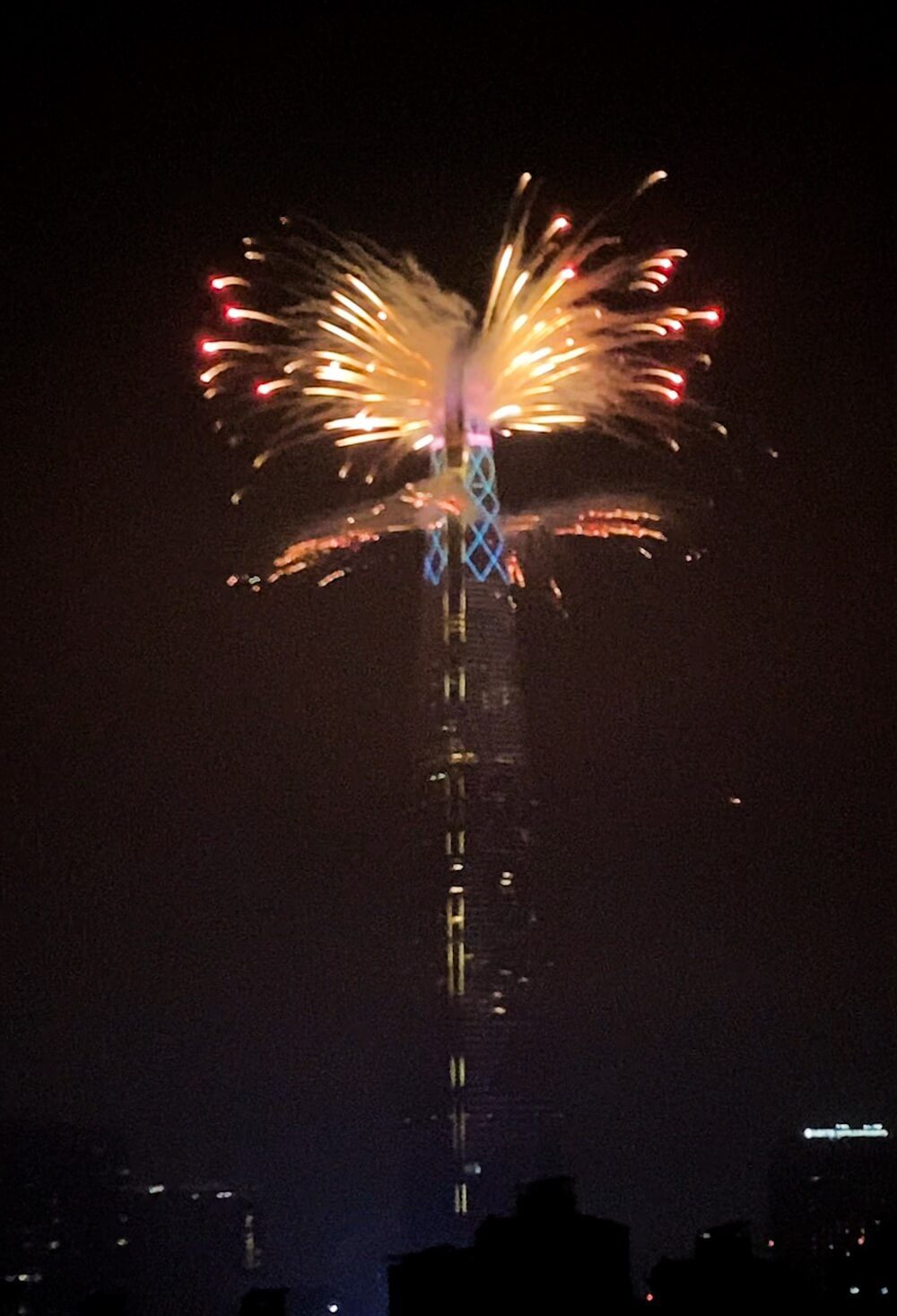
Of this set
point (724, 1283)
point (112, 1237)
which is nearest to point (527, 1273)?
point (724, 1283)

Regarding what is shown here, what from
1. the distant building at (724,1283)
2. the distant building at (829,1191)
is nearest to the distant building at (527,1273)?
the distant building at (724,1283)

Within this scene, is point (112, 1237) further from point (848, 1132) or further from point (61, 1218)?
point (848, 1132)

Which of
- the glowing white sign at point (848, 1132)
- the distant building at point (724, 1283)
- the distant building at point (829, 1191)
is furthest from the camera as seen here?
the glowing white sign at point (848, 1132)

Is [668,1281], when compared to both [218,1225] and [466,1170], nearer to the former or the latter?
[466,1170]

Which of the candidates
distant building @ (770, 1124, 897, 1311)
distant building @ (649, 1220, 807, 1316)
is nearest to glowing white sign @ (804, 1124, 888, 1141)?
distant building @ (770, 1124, 897, 1311)

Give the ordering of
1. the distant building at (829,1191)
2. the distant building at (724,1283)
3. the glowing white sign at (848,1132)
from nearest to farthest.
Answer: the distant building at (724,1283), the distant building at (829,1191), the glowing white sign at (848,1132)

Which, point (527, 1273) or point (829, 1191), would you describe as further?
point (829, 1191)

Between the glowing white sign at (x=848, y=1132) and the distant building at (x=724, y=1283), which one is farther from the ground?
the glowing white sign at (x=848, y=1132)

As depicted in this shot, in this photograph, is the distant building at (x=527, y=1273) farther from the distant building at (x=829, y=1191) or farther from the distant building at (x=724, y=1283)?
the distant building at (x=829, y=1191)
